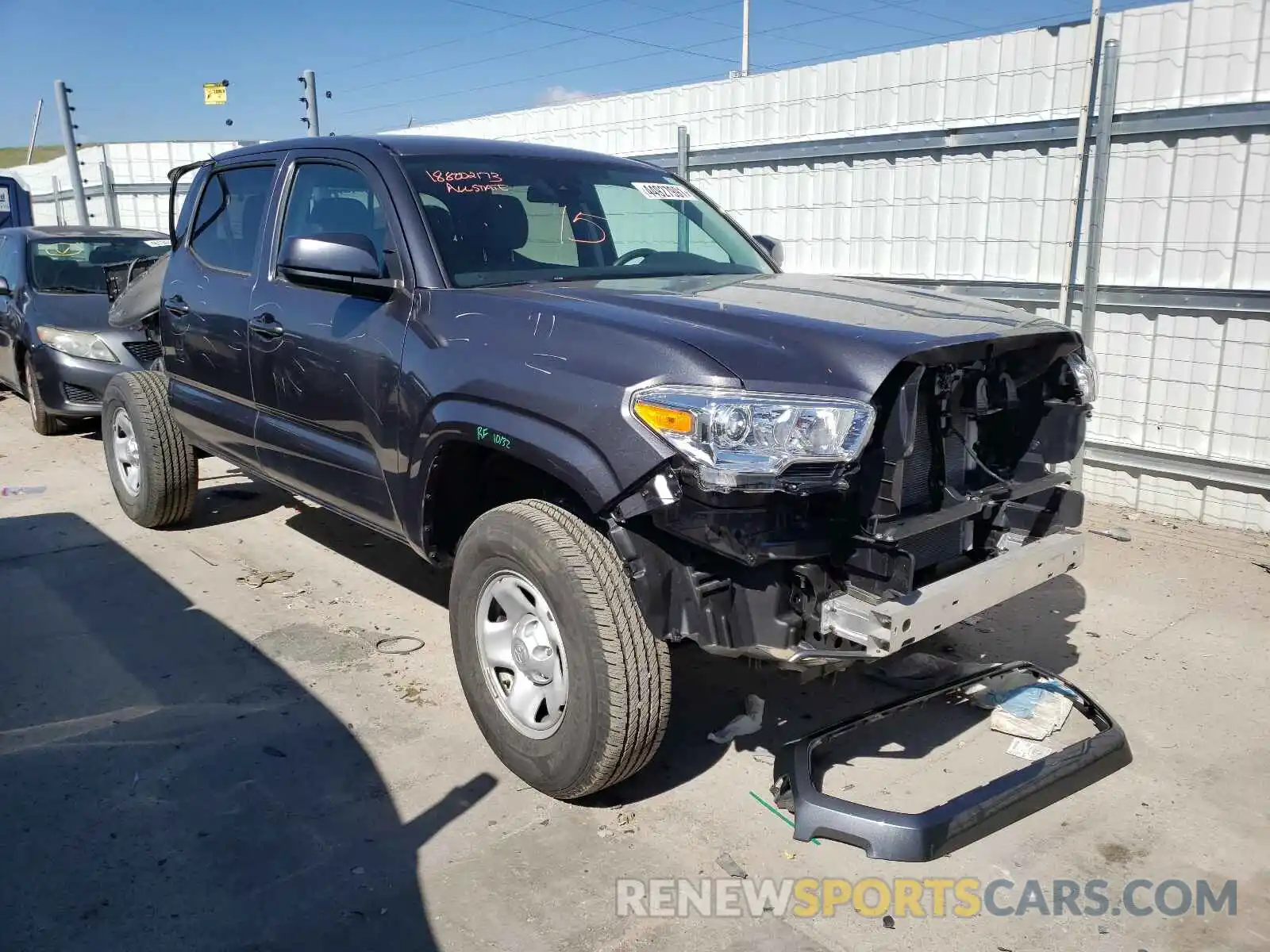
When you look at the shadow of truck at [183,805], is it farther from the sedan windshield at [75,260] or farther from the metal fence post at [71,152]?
the metal fence post at [71,152]

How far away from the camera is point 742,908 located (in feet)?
8.91

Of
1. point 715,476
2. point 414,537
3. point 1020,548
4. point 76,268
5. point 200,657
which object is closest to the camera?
point 715,476

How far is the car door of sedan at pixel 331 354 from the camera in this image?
11.9 ft

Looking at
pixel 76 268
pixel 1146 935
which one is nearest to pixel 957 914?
pixel 1146 935

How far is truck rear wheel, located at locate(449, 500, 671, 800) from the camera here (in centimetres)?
281

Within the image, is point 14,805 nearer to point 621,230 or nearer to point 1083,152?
point 621,230

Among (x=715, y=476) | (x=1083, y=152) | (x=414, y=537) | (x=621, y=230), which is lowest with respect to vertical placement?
(x=414, y=537)

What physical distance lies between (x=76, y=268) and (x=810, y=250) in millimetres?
6233

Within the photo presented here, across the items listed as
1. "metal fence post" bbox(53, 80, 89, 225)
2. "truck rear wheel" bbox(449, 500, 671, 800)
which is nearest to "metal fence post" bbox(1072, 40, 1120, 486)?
"truck rear wheel" bbox(449, 500, 671, 800)

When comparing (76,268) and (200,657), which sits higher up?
(76,268)

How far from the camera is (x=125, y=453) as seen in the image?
5.93 m

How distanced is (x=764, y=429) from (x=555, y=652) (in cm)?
98

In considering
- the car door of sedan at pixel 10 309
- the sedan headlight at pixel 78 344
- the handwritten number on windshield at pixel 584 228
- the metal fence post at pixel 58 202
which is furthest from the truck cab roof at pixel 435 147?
the metal fence post at pixel 58 202

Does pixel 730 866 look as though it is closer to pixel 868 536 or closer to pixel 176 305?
pixel 868 536
